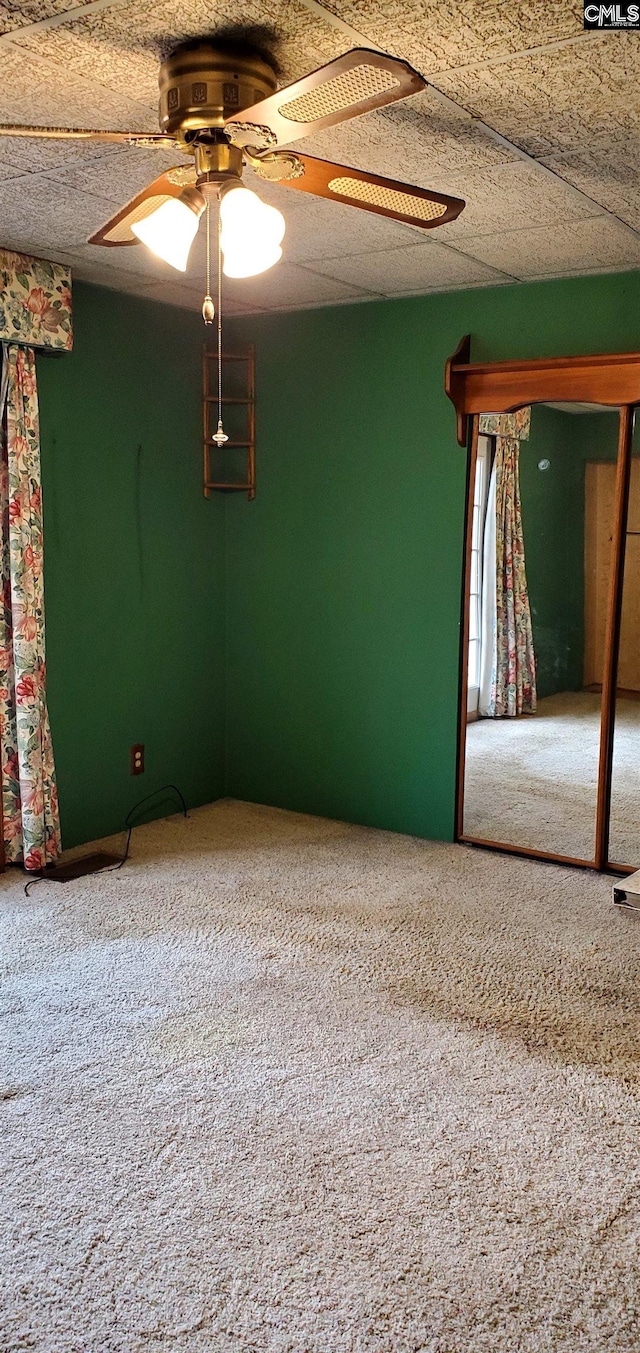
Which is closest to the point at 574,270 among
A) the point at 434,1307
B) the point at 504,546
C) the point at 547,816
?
the point at 504,546

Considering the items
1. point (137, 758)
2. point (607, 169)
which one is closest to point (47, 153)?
point (607, 169)

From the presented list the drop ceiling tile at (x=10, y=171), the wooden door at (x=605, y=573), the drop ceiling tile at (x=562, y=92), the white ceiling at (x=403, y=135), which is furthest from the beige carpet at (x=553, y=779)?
the drop ceiling tile at (x=10, y=171)

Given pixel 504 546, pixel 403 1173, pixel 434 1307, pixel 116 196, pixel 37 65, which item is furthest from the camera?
pixel 504 546

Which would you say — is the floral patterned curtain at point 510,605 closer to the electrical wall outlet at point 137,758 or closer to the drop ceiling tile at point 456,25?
the electrical wall outlet at point 137,758

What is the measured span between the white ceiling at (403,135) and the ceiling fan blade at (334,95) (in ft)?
0.77

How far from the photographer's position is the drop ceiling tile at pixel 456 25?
1863mm

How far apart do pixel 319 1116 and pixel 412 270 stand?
288 cm

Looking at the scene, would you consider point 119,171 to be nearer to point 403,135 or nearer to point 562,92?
point 403,135

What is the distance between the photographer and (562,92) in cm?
221

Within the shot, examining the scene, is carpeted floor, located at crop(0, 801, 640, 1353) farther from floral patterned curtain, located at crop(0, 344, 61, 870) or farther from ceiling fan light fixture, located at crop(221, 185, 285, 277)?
ceiling fan light fixture, located at crop(221, 185, 285, 277)

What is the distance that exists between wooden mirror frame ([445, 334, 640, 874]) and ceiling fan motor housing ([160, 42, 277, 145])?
216 cm

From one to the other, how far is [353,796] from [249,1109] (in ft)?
7.67

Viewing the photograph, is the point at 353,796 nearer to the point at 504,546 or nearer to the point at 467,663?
the point at 467,663

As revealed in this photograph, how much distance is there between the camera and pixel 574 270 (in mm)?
3854
